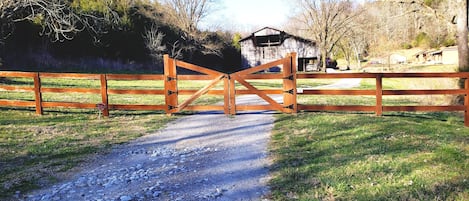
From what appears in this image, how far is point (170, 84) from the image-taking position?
31.9 ft

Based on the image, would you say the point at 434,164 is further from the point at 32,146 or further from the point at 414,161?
the point at 32,146

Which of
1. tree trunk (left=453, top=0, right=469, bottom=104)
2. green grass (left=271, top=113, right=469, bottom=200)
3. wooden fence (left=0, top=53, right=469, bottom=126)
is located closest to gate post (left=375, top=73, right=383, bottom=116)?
wooden fence (left=0, top=53, right=469, bottom=126)

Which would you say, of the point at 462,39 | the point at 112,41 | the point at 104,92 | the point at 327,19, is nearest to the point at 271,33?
the point at 327,19

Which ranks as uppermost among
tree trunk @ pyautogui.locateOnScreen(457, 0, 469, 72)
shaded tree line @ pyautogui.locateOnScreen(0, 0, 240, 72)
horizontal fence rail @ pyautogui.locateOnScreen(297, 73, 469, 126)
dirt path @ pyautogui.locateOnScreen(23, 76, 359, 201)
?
shaded tree line @ pyautogui.locateOnScreen(0, 0, 240, 72)

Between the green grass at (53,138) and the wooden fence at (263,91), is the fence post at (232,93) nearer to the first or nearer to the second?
the wooden fence at (263,91)

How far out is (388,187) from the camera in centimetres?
421

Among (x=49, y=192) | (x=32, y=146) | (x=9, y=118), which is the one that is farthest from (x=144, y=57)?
(x=49, y=192)

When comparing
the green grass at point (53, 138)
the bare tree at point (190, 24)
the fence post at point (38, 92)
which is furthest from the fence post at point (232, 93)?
the bare tree at point (190, 24)

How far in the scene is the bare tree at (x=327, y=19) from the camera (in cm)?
4625

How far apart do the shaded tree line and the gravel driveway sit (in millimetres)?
7945

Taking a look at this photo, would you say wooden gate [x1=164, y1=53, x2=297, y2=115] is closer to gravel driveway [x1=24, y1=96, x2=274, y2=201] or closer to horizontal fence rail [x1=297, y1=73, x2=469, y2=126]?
horizontal fence rail [x1=297, y1=73, x2=469, y2=126]

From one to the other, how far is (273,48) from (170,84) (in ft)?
137

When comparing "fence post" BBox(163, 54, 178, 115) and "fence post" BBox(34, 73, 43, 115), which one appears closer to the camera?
"fence post" BBox(163, 54, 178, 115)

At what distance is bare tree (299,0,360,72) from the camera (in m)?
46.2
